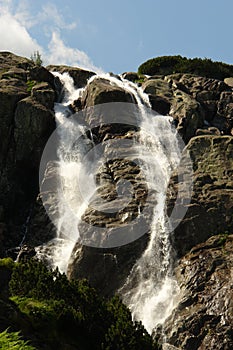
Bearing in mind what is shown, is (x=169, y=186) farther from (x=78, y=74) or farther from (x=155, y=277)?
(x=78, y=74)

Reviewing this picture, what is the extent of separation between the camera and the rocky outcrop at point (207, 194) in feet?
96.9

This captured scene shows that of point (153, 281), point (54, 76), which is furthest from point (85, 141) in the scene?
point (153, 281)

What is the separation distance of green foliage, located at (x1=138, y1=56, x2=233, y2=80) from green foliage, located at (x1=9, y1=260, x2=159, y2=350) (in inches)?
1706

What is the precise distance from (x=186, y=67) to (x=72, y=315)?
4618 centimetres

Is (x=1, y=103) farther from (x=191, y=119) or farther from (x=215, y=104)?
(x=215, y=104)

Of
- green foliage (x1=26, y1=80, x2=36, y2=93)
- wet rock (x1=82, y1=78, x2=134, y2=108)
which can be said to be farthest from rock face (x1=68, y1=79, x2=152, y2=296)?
green foliage (x1=26, y1=80, x2=36, y2=93)

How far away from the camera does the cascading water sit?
2698 centimetres

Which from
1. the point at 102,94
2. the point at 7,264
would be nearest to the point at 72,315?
the point at 7,264

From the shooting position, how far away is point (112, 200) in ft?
107

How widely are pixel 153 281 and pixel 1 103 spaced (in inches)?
843

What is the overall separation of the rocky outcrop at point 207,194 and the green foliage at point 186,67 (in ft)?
78.2

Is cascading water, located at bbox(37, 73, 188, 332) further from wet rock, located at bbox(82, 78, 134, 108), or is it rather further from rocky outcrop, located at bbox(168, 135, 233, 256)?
wet rock, located at bbox(82, 78, 134, 108)

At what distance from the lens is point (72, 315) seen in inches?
720

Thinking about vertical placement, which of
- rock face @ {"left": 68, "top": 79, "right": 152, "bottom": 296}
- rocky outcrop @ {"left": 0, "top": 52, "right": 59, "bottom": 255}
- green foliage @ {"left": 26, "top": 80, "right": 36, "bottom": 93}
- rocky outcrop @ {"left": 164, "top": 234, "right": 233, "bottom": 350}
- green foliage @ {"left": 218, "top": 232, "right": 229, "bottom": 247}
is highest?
green foliage @ {"left": 26, "top": 80, "right": 36, "bottom": 93}
